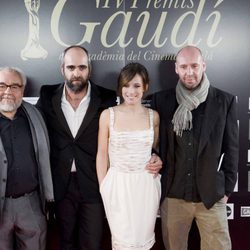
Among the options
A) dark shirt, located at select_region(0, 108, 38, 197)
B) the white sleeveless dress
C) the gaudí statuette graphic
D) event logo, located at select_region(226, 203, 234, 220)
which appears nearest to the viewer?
dark shirt, located at select_region(0, 108, 38, 197)

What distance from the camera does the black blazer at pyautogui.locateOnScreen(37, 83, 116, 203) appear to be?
2.48 metres

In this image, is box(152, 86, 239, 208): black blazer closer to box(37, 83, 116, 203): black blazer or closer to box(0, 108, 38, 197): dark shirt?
box(37, 83, 116, 203): black blazer

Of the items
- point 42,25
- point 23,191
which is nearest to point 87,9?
point 42,25

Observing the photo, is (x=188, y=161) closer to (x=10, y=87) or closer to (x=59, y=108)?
(x=59, y=108)

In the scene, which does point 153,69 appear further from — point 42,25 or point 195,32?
point 42,25

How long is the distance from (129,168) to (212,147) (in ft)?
1.89

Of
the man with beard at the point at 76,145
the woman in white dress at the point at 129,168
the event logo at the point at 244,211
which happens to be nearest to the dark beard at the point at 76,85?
the man with beard at the point at 76,145

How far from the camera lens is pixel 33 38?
9.32 feet

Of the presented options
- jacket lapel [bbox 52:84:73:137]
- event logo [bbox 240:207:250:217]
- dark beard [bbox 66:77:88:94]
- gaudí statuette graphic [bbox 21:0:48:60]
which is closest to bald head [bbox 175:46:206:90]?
dark beard [bbox 66:77:88:94]

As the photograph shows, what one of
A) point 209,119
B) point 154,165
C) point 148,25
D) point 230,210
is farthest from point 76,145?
point 230,210

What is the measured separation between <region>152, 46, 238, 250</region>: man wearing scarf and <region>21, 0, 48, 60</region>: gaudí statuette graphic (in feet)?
3.67

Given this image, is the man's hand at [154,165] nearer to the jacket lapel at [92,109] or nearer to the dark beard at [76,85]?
the jacket lapel at [92,109]

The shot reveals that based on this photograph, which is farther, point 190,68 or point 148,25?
point 148,25

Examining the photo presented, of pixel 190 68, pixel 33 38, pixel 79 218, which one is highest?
pixel 33 38
